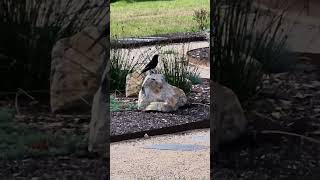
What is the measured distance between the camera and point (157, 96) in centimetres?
1005

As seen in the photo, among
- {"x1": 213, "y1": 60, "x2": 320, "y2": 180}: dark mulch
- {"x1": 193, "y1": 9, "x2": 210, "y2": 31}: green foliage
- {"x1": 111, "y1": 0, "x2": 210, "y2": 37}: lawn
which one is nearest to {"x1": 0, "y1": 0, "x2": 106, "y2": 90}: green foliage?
{"x1": 213, "y1": 60, "x2": 320, "y2": 180}: dark mulch

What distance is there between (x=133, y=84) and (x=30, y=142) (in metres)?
6.14

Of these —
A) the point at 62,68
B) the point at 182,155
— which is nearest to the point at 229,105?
the point at 62,68

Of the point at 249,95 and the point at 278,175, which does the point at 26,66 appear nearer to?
the point at 249,95

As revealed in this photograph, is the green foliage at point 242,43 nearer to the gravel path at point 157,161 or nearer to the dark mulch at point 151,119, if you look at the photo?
the gravel path at point 157,161

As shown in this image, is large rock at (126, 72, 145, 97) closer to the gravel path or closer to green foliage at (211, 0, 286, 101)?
the gravel path

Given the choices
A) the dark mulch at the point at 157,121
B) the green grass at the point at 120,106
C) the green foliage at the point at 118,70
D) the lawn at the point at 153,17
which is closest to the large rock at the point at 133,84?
the green foliage at the point at 118,70

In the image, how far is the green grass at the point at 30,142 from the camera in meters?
4.86

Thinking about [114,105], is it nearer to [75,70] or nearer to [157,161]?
[157,161]

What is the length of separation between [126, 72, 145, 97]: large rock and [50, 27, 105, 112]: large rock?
6035 mm

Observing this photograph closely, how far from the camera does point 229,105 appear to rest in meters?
4.92

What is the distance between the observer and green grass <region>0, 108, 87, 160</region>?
4.86 m

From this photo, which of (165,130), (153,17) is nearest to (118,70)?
(165,130)

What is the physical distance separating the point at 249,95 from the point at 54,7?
4.50ft
